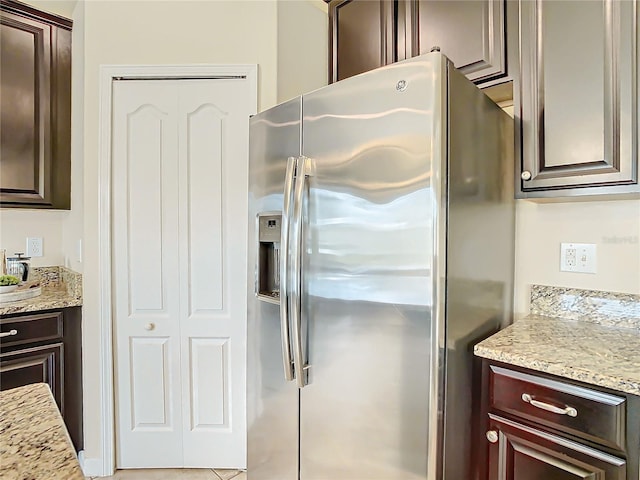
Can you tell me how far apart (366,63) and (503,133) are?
72cm

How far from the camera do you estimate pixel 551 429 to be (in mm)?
1065

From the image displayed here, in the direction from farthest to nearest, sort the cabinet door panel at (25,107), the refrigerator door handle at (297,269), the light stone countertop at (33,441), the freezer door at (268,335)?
the cabinet door panel at (25,107)
the freezer door at (268,335)
the refrigerator door handle at (297,269)
the light stone countertop at (33,441)

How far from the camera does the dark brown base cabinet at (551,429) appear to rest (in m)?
0.95

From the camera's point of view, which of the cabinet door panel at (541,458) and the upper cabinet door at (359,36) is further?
the upper cabinet door at (359,36)

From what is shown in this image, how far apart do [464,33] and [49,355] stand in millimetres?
2438

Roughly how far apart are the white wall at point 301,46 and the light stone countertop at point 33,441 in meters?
1.68

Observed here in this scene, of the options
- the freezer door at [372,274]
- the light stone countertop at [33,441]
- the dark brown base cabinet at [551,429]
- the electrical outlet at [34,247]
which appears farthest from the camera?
the electrical outlet at [34,247]

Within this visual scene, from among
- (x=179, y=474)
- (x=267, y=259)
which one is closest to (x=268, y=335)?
(x=267, y=259)

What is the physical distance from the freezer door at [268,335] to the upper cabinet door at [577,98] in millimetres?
826

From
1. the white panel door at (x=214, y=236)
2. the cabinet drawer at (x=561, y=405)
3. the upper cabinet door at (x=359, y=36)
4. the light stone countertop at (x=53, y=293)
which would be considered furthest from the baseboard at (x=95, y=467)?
the upper cabinet door at (x=359, y=36)

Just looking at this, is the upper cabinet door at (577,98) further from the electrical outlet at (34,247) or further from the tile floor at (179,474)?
the electrical outlet at (34,247)

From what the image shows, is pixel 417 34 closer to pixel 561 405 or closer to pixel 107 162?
pixel 561 405

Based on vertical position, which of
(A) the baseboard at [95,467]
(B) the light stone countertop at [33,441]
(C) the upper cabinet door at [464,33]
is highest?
(C) the upper cabinet door at [464,33]

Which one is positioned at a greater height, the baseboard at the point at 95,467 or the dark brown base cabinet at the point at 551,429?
the dark brown base cabinet at the point at 551,429
